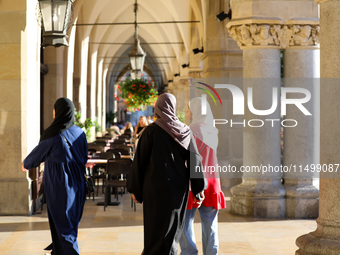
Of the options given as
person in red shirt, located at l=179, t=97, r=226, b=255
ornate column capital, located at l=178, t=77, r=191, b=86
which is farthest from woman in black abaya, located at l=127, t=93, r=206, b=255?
ornate column capital, located at l=178, t=77, r=191, b=86

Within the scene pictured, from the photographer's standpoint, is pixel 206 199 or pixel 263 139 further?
pixel 263 139

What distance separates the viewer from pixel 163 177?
3561 millimetres

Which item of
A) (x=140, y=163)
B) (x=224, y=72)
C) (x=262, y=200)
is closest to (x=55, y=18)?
(x=140, y=163)

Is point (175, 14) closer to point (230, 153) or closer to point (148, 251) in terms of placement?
point (230, 153)

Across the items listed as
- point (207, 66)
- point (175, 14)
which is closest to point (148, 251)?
point (207, 66)

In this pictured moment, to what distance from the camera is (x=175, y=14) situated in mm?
17766

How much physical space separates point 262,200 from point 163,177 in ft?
12.9

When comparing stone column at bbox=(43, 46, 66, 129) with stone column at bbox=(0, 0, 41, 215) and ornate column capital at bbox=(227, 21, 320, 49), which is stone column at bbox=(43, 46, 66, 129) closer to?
stone column at bbox=(0, 0, 41, 215)

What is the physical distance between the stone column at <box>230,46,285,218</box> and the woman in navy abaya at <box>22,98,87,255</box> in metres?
3.44

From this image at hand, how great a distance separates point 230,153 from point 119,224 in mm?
4515

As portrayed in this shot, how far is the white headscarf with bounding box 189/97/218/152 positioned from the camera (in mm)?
4078

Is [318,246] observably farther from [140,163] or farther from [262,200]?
[262,200]

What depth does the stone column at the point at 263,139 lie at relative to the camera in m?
7.10

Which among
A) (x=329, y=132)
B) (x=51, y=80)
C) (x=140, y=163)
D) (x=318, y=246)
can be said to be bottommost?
(x=318, y=246)
